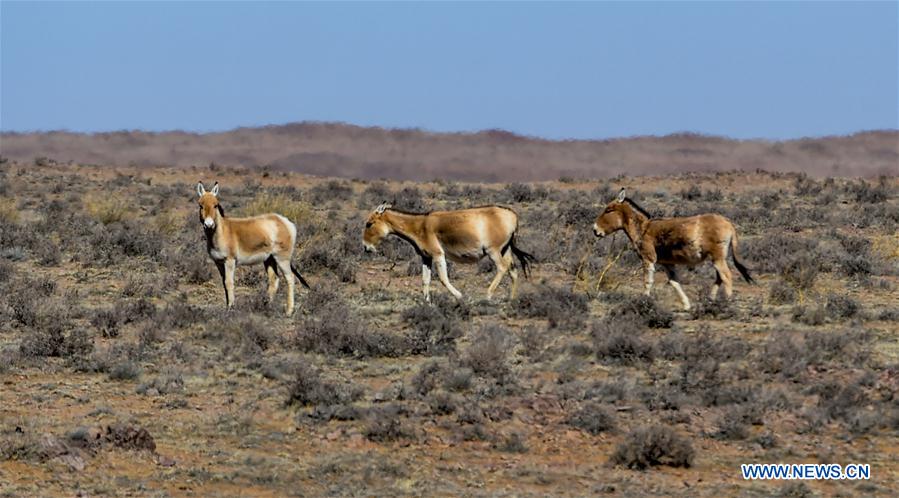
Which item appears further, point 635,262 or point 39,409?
point 635,262

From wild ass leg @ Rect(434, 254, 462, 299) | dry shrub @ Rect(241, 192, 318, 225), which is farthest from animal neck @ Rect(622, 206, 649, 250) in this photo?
dry shrub @ Rect(241, 192, 318, 225)

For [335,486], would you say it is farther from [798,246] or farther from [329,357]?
[798,246]

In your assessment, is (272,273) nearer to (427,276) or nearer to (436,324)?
(427,276)

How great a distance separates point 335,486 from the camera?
1289 centimetres

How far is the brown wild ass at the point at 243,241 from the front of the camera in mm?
20828

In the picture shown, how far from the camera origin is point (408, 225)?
22438mm

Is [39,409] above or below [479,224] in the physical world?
below

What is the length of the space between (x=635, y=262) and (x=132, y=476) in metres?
16.2

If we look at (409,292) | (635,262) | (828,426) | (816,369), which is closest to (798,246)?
(635,262)

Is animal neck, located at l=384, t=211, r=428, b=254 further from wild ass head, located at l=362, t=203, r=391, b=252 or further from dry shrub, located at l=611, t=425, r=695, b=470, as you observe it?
dry shrub, located at l=611, t=425, r=695, b=470

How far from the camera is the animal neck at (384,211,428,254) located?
22312 millimetres

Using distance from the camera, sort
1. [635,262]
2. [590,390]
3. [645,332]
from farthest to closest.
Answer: [635,262], [645,332], [590,390]

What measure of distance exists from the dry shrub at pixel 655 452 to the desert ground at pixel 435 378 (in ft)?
0.06

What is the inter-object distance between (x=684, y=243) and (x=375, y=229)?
16.3 feet
